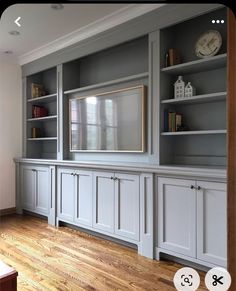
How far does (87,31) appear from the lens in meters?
3.00

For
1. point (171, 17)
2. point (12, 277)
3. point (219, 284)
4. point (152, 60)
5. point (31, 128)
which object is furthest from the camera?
point (31, 128)

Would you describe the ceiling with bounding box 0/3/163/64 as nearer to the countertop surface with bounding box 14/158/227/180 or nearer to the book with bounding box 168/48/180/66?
the book with bounding box 168/48/180/66

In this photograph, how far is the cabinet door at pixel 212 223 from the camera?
1.95m

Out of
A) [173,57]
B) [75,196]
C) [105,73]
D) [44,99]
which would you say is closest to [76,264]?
[75,196]

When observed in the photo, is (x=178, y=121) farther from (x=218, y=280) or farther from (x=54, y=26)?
(x=218, y=280)

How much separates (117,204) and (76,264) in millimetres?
658

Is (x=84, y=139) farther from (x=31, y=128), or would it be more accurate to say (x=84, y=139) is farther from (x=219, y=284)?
(x=219, y=284)

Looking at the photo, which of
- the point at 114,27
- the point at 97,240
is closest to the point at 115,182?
the point at 97,240

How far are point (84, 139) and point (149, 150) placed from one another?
3.34 feet

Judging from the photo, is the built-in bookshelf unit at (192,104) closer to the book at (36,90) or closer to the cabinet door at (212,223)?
the cabinet door at (212,223)

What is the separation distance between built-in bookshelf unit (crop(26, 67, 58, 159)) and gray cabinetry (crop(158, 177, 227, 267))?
6.99 feet

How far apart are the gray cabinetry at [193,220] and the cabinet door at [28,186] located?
6.79ft

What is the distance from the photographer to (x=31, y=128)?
13.5ft

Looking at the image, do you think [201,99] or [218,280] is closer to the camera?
[218,280]
